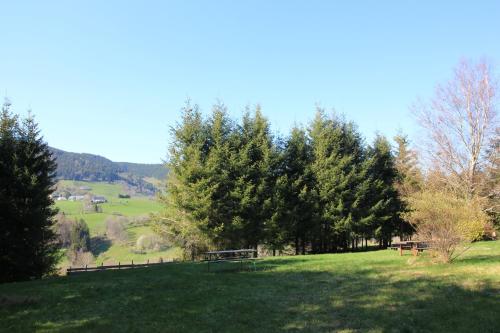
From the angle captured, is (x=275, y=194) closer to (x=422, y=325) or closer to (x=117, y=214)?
(x=422, y=325)

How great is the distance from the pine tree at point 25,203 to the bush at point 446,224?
21.5m

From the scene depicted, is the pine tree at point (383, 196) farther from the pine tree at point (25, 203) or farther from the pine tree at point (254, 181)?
the pine tree at point (25, 203)

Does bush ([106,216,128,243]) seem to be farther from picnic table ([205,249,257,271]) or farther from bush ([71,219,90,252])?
picnic table ([205,249,257,271])

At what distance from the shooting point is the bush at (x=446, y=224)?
54.9ft

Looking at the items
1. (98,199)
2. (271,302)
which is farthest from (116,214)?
(271,302)

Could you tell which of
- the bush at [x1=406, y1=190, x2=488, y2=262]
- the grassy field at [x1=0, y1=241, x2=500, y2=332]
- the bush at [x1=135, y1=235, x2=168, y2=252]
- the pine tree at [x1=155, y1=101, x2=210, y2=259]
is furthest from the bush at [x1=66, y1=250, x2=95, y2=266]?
the bush at [x1=406, y1=190, x2=488, y2=262]

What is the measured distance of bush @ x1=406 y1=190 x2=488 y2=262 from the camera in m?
16.7

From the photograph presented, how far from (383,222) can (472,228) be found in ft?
73.6

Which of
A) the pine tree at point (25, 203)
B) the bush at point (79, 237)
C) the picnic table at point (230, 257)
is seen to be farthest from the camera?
the bush at point (79, 237)

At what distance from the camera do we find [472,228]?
56.6 feet

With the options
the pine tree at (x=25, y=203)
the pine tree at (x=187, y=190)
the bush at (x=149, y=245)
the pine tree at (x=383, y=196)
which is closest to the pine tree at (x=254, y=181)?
the pine tree at (x=187, y=190)

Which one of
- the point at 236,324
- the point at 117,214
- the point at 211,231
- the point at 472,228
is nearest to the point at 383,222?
the point at 211,231

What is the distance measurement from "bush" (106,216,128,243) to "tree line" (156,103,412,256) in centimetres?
7317

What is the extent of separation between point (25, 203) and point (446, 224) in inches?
→ 901
